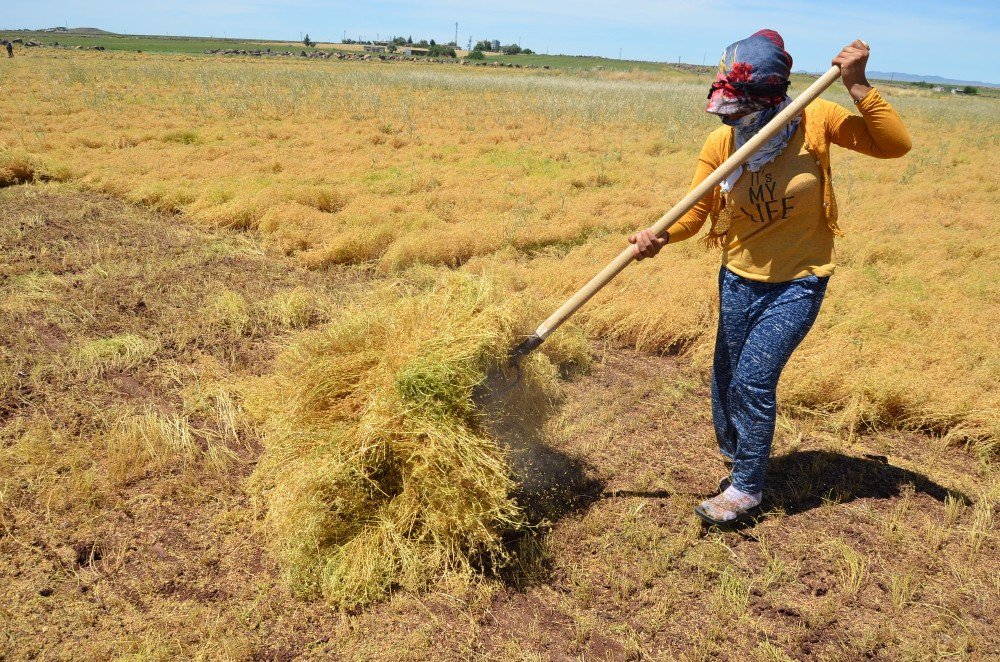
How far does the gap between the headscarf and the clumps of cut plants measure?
1.12 m

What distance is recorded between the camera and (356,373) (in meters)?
2.42

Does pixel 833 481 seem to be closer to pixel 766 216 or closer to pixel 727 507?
pixel 727 507

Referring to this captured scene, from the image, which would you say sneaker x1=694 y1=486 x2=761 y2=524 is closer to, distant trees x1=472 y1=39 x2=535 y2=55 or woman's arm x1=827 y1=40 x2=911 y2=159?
woman's arm x1=827 y1=40 x2=911 y2=159

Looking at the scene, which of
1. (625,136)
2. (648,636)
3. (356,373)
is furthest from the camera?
(625,136)

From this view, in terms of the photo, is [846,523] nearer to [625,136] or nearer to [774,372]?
[774,372]

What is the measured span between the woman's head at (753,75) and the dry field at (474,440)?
1123 mm

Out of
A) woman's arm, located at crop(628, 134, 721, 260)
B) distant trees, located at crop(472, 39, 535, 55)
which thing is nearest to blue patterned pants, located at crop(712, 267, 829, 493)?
woman's arm, located at crop(628, 134, 721, 260)

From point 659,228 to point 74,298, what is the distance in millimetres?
4365

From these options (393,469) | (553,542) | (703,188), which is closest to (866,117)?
(703,188)

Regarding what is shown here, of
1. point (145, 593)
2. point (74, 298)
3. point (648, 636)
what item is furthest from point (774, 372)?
point (74, 298)

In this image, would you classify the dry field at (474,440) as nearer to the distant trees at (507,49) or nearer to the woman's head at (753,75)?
the woman's head at (753,75)

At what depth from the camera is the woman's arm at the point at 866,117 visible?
1.92 meters

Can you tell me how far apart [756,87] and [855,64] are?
295 mm

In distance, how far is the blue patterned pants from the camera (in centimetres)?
216
